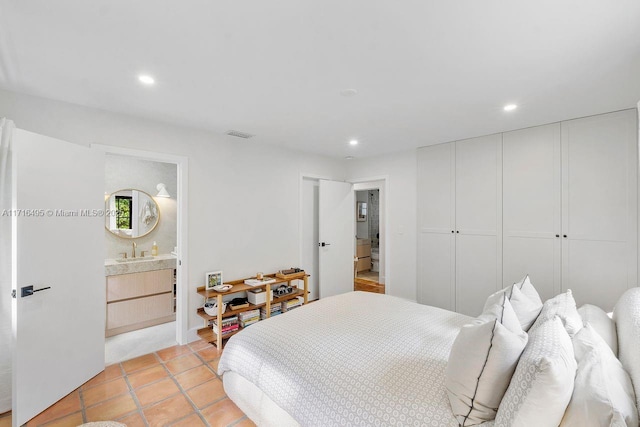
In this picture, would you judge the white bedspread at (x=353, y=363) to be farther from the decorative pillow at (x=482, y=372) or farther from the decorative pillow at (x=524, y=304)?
the decorative pillow at (x=524, y=304)

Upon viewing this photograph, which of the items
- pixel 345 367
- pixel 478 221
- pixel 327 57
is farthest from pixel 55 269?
pixel 478 221

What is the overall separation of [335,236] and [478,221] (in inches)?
85.4

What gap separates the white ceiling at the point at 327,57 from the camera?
4.68 feet

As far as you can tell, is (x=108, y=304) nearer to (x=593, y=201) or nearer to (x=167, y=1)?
(x=167, y=1)

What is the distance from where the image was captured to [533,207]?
329cm

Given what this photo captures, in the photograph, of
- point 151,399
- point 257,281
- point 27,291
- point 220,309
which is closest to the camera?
point 27,291

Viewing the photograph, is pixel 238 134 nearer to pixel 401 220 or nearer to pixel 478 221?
pixel 401 220

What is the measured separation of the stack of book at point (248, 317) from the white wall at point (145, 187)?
5.63 feet

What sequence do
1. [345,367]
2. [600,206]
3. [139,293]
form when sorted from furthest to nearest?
[139,293] < [600,206] < [345,367]

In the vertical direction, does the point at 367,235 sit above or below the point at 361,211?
below

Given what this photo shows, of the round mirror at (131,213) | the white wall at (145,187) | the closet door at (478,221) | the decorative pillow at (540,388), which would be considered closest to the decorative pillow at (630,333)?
the decorative pillow at (540,388)

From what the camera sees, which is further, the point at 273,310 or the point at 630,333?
the point at 273,310

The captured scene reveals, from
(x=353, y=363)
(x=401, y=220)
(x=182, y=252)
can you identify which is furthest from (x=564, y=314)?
(x=182, y=252)

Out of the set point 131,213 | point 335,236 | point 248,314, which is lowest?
point 248,314
